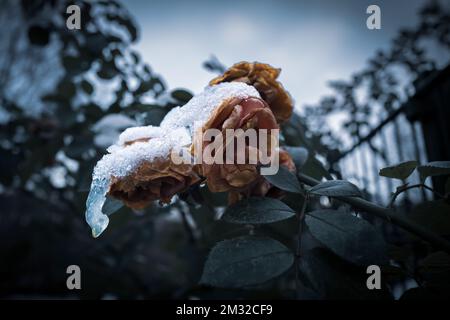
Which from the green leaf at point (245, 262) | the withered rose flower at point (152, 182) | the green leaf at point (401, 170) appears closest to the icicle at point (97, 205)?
the withered rose flower at point (152, 182)

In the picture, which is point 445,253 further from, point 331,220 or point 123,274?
point 123,274

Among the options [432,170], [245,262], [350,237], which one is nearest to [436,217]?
[432,170]

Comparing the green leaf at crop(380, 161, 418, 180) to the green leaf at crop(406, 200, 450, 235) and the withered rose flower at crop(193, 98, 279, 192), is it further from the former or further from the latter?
the withered rose flower at crop(193, 98, 279, 192)

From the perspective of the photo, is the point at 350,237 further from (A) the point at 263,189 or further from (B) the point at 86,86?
(B) the point at 86,86

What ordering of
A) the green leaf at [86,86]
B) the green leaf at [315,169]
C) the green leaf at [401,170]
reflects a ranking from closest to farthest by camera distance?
the green leaf at [401,170]
the green leaf at [315,169]
the green leaf at [86,86]

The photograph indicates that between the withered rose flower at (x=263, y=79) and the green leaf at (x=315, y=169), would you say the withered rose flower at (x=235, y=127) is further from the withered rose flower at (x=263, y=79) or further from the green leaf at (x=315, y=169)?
the green leaf at (x=315, y=169)

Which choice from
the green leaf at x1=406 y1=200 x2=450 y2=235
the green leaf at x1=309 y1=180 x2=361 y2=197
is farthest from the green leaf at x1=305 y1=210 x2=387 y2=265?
the green leaf at x1=406 y1=200 x2=450 y2=235

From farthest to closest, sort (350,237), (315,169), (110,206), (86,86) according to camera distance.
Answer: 1. (86,86)
2. (315,169)
3. (110,206)
4. (350,237)
